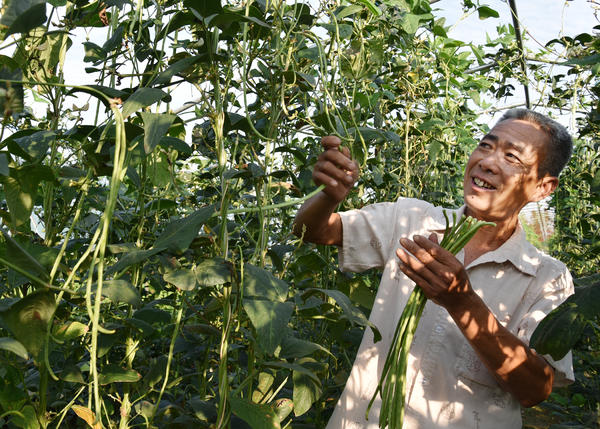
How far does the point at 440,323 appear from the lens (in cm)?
157

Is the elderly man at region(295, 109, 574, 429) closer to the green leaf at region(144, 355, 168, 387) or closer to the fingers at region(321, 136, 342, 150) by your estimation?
the fingers at region(321, 136, 342, 150)

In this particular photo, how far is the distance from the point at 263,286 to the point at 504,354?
64 centimetres

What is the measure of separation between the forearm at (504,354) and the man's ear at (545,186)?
498mm

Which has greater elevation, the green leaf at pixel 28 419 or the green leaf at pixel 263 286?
the green leaf at pixel 263 286

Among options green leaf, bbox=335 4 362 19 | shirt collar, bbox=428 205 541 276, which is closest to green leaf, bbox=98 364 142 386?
shirt collar, bbox=428 205 541 276

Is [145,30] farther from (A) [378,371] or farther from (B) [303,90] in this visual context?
(A) [378,371]

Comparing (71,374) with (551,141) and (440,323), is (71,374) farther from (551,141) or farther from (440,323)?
(551,141)

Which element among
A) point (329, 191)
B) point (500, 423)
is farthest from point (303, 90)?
point (500, 423)

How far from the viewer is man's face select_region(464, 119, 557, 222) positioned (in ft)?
5.24

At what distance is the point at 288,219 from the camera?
222cm

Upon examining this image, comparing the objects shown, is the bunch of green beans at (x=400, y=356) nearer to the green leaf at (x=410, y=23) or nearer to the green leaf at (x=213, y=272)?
the green leaf at (x=213, y=272)

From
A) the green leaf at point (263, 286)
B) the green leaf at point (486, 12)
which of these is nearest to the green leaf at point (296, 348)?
the green leaf at point (263, 286)

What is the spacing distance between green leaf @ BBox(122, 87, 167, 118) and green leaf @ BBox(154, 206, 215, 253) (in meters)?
0.20

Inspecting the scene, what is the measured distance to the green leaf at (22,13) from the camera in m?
0.82
